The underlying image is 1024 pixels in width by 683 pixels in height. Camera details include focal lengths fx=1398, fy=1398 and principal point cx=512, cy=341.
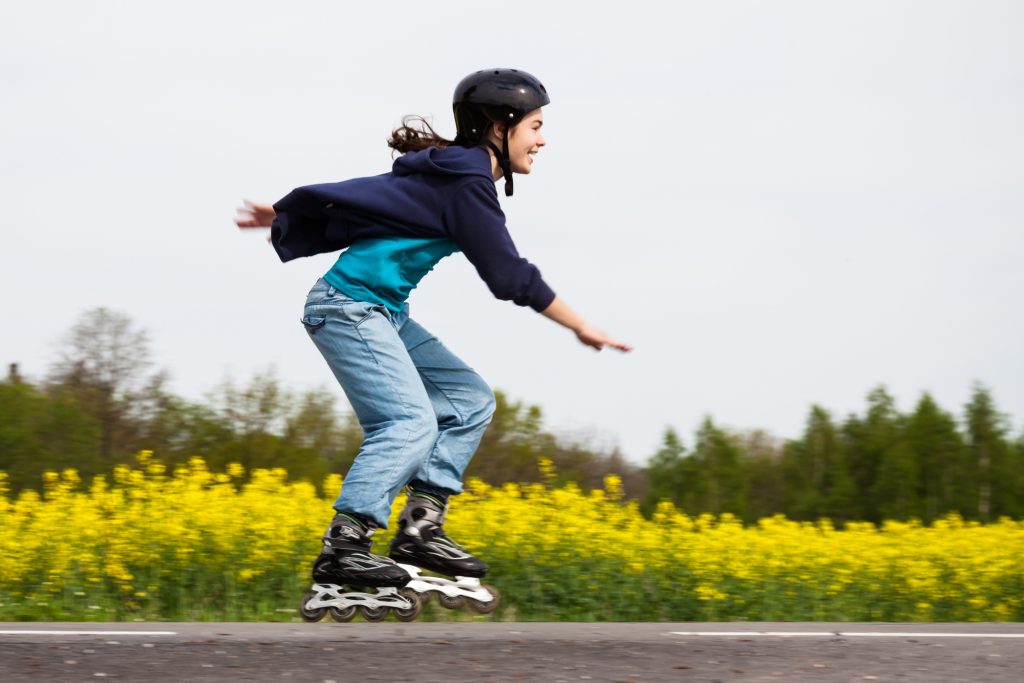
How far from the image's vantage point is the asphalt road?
3258mm

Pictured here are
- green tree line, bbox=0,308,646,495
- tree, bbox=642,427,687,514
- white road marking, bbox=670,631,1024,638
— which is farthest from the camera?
tree, bbox=642,427,687,514

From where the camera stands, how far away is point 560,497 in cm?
788

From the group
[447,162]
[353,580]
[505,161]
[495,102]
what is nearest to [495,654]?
[353,580]

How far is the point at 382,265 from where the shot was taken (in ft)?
14.5

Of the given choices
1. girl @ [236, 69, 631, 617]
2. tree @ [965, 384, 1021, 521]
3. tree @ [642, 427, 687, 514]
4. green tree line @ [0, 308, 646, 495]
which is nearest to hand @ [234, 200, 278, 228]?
girl @ [236, 69, 631, 617]

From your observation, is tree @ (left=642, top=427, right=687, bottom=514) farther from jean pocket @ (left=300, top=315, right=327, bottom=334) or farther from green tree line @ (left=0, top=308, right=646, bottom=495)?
jean pocket @ (left=300, top=315, right=327, bottom=334)

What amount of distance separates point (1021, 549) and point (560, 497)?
3349 millimetres

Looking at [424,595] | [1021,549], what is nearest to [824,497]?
[1021,549]

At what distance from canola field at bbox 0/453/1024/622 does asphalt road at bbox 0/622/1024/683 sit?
89.9 inches

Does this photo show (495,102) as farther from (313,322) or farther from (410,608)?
(410,608)

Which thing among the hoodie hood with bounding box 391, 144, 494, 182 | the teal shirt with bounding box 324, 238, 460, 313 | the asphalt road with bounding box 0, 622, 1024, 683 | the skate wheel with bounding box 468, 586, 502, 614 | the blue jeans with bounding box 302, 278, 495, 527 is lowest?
the asphalt road with bounding box 0, 622, 1024, 683

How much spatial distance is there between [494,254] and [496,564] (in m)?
2.96

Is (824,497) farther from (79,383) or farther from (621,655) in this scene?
(621,655)

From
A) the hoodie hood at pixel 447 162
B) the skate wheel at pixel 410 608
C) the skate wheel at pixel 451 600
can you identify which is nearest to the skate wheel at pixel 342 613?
the skate wheel at pixel 410 608
